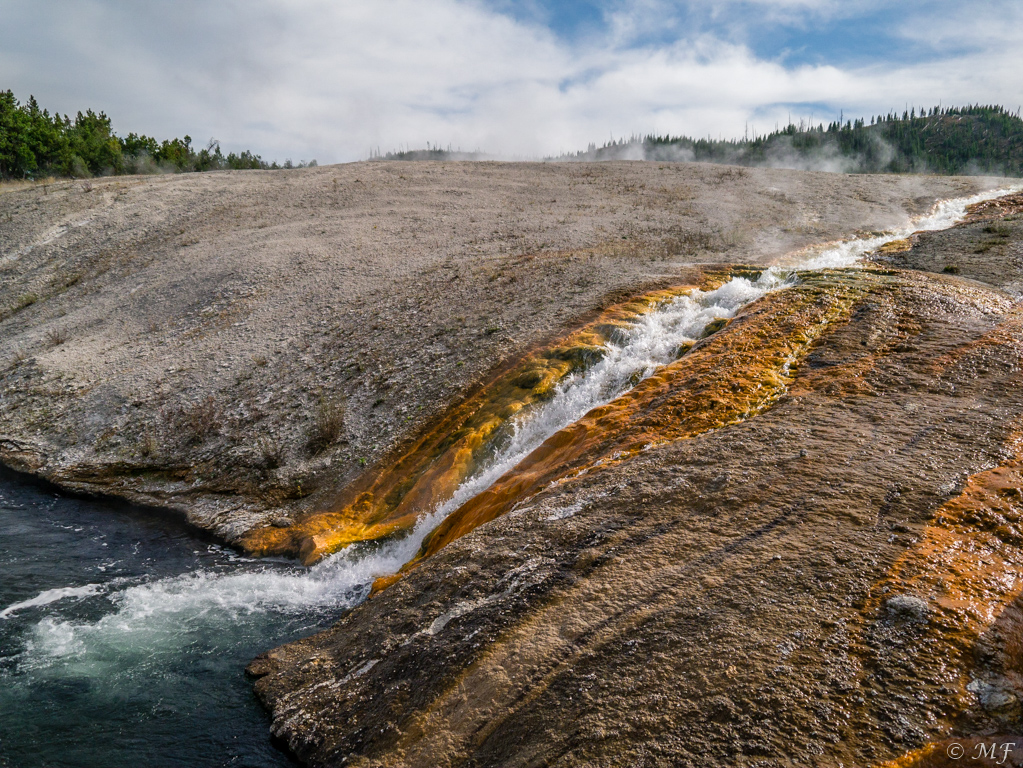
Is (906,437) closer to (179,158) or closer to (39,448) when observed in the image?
(39,448)

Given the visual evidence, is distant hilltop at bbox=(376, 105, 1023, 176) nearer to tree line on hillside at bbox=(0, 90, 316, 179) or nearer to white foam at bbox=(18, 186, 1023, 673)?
tree line on hillside at bbox=(0, 90, 316, 179)

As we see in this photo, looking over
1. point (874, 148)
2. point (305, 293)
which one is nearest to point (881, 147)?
point (874, 148)

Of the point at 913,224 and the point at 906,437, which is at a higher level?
the point at 913,224

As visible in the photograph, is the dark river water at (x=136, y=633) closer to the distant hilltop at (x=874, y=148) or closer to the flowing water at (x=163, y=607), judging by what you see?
the flowing water at (x=163, y=607)

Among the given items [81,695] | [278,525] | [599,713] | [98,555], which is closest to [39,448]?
[98,555]

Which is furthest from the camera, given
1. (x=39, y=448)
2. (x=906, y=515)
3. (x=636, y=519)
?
(x=39, y=448)

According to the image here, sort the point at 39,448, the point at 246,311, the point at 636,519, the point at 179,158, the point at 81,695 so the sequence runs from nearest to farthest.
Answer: the point at 636,519 < the point at 81,695 < the point at 39,448 < the point at 246,311 < the point at 179,158

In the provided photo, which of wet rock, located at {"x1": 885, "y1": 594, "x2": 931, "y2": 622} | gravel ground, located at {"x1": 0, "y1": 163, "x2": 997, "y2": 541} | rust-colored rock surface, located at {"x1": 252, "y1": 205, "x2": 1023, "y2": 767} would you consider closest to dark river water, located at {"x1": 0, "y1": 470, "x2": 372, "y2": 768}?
rust-colored rock surface, located at {"x1": 252, "y1": 205, "x2": 1023, "y2": 767}
